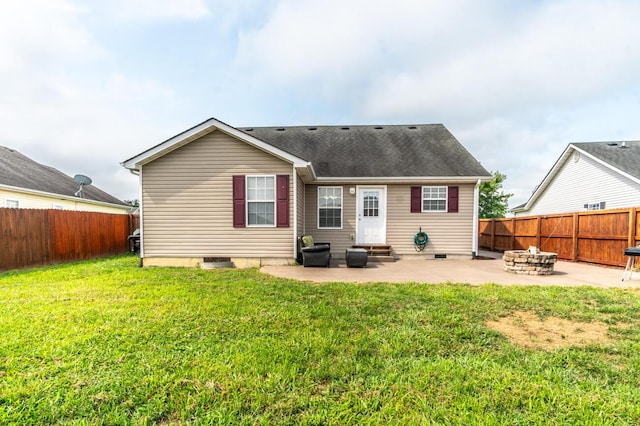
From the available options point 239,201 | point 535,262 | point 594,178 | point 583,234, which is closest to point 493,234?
point 583,234

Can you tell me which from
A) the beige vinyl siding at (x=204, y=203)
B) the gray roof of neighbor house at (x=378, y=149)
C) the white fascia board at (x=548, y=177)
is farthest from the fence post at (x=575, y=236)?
the beige vinyl siding at (x=204, y=203)

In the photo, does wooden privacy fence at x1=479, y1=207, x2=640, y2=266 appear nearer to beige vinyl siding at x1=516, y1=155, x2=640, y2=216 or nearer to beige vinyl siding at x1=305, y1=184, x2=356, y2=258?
beige vinyl siding at x1=516, y1=155, x2=640, y2=216

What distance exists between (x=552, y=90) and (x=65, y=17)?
16431mm

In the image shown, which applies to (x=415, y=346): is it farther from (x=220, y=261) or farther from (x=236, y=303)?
(x=220, y=261)

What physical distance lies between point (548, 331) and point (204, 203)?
805cm

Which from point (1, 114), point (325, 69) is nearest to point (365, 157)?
point (325, 69)

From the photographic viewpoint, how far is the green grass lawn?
2010 mm

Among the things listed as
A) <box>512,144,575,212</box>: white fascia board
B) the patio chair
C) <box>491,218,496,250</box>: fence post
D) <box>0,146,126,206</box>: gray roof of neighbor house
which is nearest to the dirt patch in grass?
the patio chair

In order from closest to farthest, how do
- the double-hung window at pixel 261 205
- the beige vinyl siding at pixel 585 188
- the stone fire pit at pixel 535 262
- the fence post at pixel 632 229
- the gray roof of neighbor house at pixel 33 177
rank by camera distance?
1. the stone fire pit at pixel 535 262
2. the fence post at pixel 632 229
3. the double-hung window at pixel 261 205
4. the beige vinyl siding at pixel 585 188
5. the gray roof of neighbor house at pixel 33 177

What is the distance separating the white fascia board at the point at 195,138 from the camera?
7.80 metres

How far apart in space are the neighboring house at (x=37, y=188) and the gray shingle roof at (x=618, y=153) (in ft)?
85.2

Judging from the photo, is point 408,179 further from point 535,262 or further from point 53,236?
point 53,236

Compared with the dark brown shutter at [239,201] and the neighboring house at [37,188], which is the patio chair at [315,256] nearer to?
the dark brown shutter at [239,201]

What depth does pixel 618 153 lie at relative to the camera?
13.5 m
